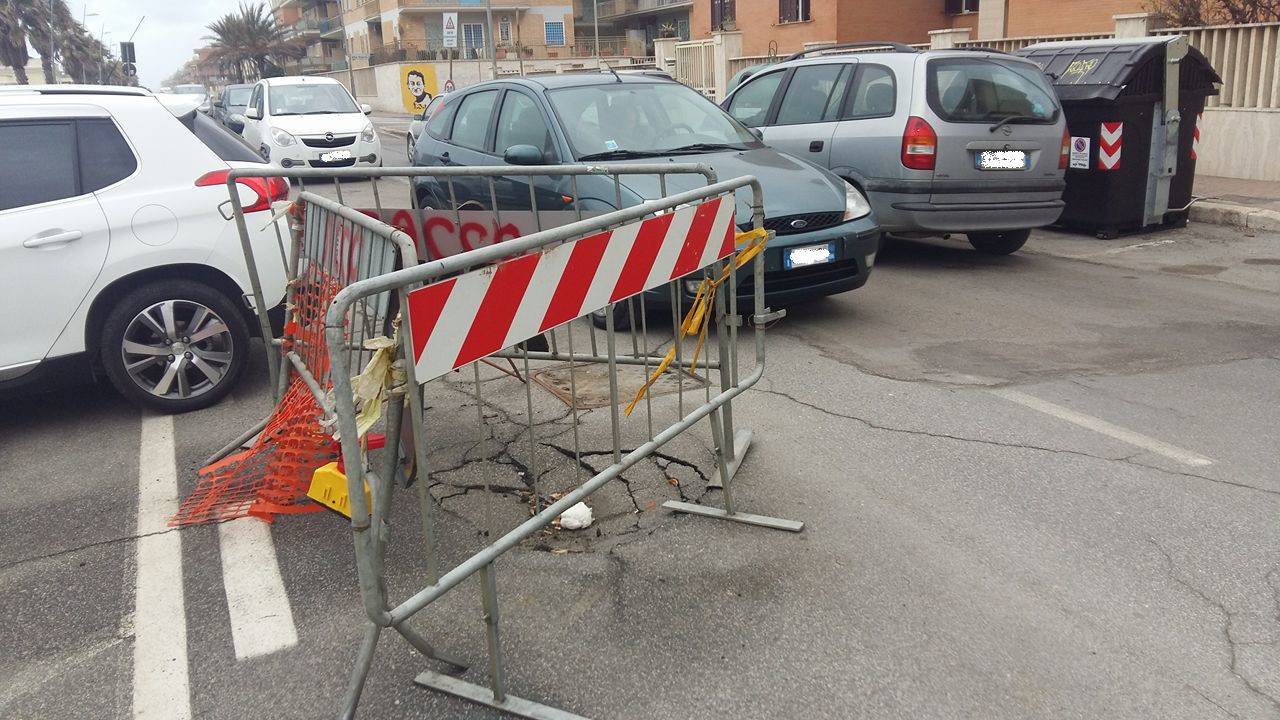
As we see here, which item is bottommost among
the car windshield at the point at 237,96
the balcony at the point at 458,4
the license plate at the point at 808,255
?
the license plate at the point at 808,255

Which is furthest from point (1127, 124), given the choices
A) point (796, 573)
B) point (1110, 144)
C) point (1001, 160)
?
point (796, 573)

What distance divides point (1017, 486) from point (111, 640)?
3.48 meters

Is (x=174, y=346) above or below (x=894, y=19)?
below

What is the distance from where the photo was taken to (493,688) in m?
2.80

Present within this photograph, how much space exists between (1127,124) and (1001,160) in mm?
2276

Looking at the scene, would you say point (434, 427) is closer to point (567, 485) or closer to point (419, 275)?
point (567, 485)

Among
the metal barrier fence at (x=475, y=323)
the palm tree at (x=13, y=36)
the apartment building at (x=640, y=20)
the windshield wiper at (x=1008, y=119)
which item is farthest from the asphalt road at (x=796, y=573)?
the apartment building at (x=640, y=20)

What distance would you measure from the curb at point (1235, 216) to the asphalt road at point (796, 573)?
537cm

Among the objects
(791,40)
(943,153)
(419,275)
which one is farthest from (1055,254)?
(791,40)

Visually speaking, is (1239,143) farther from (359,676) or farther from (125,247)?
(359,676)

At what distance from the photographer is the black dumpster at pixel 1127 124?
30.9 feet

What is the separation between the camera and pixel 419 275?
244cm

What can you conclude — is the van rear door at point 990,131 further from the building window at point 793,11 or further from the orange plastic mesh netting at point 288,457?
the building window at point 793,11

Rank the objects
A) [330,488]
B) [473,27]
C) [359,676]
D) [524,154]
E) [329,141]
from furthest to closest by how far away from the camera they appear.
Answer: [473,27] → [329,141] → [524,154] → [330,488] → [359,676]
